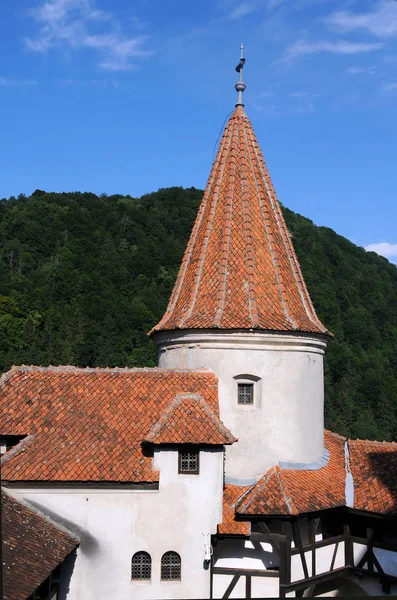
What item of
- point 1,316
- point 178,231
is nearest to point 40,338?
point 1,316

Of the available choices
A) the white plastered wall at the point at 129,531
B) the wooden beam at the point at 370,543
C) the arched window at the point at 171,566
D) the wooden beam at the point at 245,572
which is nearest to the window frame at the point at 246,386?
the white plastered wall at the point at 129,531

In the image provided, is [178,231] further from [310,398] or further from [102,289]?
[310,398]

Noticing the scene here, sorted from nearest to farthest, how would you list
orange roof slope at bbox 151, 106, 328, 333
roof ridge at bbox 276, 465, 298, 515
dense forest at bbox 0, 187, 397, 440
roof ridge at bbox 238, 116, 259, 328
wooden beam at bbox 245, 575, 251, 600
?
roof ridge at bbox 276, 465, 298, 515 < wooden beam at bbox 245, 575, 251, 600 < roof ridge at bbox 238, 116, 259, 328 < orange roof slope at bbox 151, 106, 328, 333 < dense forest at bbox 0, 187, 397, 440

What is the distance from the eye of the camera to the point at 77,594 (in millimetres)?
13891

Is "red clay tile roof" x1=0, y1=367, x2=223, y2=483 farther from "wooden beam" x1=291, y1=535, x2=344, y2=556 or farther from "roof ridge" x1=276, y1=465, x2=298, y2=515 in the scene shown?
"wooden beam" x1=291, y1=535, x2=344, y2=556

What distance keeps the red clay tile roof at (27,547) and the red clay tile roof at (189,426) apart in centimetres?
270

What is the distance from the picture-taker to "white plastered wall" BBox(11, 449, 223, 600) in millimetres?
13969

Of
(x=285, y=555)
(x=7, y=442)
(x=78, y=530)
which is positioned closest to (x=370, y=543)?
(x=285, y=555)

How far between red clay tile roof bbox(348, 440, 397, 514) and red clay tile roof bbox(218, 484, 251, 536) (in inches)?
114

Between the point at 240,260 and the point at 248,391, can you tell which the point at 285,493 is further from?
the point at 240,260

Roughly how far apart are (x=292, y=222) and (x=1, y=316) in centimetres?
3337

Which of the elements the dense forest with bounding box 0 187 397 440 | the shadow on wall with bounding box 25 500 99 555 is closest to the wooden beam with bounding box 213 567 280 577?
the shadow on wall with bounding box 25 500 99 555

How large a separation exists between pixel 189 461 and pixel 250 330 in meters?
3.54

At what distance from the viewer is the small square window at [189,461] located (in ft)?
A: 47.7
